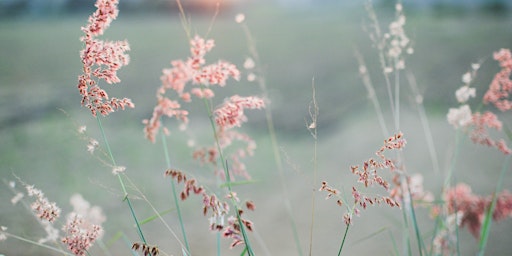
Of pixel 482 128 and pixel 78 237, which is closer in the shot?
pixel 78 237

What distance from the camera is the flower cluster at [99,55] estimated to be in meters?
0.67

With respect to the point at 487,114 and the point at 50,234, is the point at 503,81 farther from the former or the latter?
the point at 50,234

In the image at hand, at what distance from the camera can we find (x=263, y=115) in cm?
248

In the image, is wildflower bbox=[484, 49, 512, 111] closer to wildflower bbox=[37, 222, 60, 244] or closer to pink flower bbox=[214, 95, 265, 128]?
pink flower bbox=[214, 95, 265, 128]

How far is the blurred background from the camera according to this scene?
1.54m

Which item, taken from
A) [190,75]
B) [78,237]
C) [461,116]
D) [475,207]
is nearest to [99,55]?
[190,75]

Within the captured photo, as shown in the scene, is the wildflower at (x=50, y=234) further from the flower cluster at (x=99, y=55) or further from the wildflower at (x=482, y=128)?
the wildflower at (x=482, y=128)

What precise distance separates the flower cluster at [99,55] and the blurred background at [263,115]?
0.46ft

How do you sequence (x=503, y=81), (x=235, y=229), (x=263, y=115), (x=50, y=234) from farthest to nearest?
(x=263, y=115) → (x=503, y=81) → (x=50, y=234) → (x=235, y=229)

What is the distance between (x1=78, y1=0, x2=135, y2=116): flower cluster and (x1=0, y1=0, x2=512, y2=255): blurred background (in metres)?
0.14

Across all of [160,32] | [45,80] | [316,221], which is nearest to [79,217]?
[316,221]

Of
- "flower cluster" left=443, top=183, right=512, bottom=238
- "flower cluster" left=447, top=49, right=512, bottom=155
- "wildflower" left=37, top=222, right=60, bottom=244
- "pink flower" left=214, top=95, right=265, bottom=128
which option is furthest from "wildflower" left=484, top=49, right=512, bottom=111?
"wildflower" left=37, top=222, right=60, bottom=244

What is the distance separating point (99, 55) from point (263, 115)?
181 cm

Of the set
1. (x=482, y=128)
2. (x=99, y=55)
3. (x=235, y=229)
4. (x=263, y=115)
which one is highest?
(x=263, y=115)
